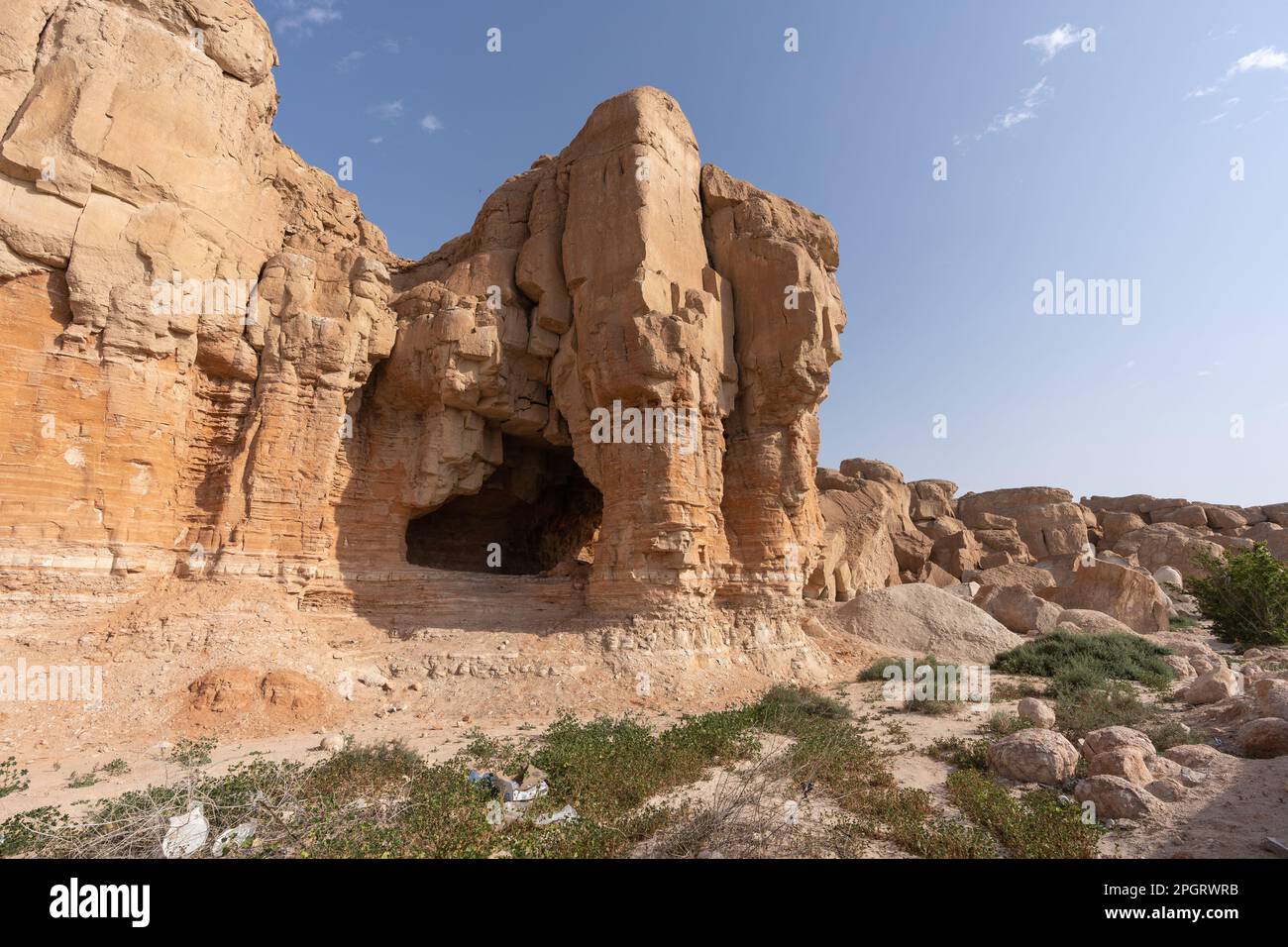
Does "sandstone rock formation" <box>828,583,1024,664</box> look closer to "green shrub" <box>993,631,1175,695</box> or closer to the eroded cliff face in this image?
"green shrub" <box>993,631,1175,695</box>

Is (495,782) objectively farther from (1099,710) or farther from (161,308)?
(161,308)

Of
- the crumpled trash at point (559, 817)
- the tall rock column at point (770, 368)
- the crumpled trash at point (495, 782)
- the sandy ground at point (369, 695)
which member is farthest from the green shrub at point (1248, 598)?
the crumpled trash at point (495, 782)

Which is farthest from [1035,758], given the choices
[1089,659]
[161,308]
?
[161,308]

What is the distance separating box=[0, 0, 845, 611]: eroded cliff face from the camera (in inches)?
411

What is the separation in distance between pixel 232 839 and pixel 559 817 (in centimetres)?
276

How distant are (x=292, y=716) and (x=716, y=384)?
37.7 ft

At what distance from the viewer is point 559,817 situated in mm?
5793

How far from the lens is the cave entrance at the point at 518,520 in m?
18.9

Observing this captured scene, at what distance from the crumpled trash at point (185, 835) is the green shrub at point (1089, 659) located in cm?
1475

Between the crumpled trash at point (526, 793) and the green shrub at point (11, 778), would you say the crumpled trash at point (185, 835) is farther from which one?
the green shrub at point (11, 778)
